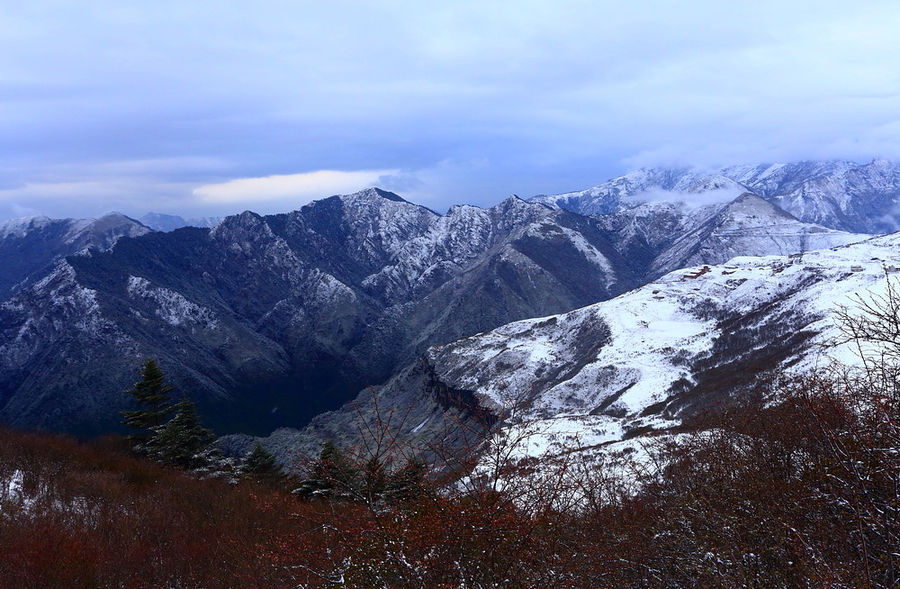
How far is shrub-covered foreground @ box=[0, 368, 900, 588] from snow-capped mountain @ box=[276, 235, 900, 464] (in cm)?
3395

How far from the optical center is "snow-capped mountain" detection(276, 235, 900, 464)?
62.6 metres

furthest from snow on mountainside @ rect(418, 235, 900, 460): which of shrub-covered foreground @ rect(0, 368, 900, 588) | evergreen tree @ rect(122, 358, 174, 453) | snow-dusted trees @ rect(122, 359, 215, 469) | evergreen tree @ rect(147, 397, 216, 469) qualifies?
shrub-covered foreground @ rect(0, 368, 900, 588)

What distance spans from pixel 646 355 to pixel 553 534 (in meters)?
83.2

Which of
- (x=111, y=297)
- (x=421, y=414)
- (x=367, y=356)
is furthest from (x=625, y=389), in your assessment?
(x=111, y=297)

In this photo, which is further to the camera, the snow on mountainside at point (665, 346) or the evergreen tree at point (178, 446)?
the snow on mountainside at point (665, 346)

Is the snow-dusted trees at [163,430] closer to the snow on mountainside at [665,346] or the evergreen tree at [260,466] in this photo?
the evergreen tree at [260,466]

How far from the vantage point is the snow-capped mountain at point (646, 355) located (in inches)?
2463

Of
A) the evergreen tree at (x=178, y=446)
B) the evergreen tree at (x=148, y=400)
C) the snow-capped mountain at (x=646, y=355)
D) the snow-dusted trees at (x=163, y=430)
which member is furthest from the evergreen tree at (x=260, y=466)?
the snow-capped mountain at (x=646, y=355)

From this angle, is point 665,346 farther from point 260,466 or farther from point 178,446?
point 178,446

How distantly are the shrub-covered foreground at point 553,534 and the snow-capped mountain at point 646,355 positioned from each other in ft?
111

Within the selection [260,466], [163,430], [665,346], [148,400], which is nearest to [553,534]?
[163,430]

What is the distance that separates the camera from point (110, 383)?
5925 inches

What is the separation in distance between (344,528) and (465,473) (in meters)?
2.14

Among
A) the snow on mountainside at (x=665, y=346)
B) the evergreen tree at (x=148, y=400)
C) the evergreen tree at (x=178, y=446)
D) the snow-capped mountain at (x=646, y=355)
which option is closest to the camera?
the evergreen tree at (x=178, y=446)
